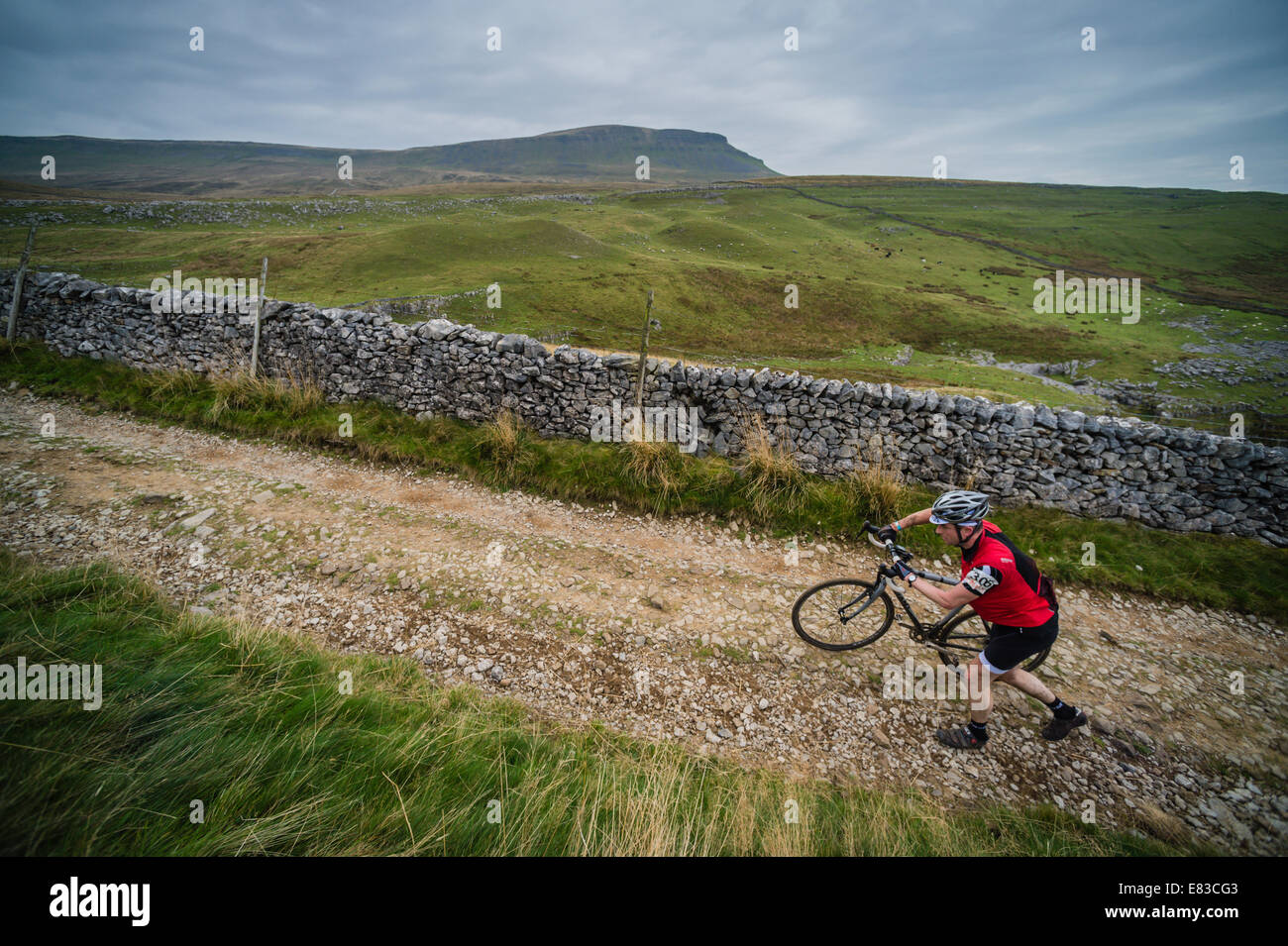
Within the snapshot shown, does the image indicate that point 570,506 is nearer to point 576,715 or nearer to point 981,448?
point 576,715

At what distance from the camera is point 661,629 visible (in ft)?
19.8

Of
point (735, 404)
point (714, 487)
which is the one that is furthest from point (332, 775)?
point (735, 404)

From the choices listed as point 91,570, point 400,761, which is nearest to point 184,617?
point 91,570

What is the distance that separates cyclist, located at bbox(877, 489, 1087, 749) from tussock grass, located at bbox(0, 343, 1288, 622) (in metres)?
3.23

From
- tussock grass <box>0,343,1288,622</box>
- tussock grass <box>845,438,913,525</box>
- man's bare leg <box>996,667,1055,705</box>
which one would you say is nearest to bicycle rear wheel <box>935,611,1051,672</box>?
man's bare leg <box>996,667,1055,705</box>

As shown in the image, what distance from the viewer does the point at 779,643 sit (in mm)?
6004

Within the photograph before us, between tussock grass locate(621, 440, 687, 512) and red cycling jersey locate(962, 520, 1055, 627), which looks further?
tussock grass locate(621, 440, 687, 512)

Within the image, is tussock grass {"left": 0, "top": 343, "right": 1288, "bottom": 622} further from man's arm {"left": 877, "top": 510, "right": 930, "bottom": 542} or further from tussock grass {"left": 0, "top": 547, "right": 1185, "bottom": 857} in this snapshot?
tussock grass {"left": 0, "top": 547, "right": 1185, "bottom": 857}

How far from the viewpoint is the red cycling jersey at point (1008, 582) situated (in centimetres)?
445

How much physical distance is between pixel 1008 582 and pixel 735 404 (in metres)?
6.13

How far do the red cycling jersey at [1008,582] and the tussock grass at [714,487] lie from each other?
3.38 m

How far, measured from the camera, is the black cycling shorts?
15.2 ft

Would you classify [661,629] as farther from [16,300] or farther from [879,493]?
[16,300]

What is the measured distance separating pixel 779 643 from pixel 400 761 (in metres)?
4.33
